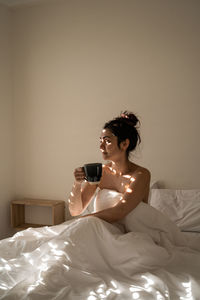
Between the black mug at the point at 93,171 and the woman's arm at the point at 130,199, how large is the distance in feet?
0.78

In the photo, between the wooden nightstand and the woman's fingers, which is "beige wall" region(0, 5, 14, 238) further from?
the woman's fingers

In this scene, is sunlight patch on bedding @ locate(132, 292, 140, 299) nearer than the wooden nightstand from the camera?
Yes

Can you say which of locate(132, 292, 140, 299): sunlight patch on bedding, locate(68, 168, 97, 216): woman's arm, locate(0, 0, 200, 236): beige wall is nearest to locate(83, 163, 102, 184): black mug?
locate(68, 168, 97, 216): woman's arm

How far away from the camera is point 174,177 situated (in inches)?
132

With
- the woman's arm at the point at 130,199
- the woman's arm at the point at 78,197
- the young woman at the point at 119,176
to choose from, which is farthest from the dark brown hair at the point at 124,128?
the woman's arm at the point at 78,197

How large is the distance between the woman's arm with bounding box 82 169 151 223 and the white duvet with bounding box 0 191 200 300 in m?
0.08

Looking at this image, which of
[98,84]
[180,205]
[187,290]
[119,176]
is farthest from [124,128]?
[98,84]

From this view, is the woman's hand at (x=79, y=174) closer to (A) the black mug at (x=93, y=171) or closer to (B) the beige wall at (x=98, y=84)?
(A) the black mug at (x=93, y=171)

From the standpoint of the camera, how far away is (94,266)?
5.22 feet

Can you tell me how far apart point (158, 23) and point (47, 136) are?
1737 mm

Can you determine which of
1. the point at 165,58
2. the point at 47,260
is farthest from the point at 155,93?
the point at 47,260

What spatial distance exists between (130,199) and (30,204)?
6.54ft

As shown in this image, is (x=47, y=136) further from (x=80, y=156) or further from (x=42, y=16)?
(x=42, y=16)

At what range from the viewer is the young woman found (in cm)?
210
